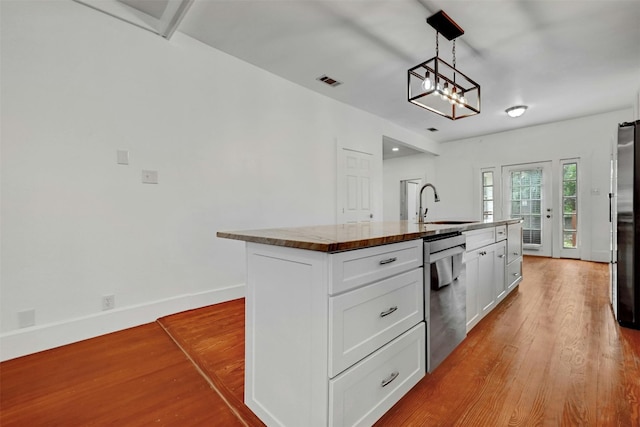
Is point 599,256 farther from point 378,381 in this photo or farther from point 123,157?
point 123,157

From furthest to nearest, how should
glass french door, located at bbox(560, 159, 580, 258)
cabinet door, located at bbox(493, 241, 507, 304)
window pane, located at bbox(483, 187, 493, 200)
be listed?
window pane, located at bbox(483, 187, 493, 200), glass french door, located at bbox(560, 159, 580, 258), cabinet door, located at bbox(493, 241, 507, 304)

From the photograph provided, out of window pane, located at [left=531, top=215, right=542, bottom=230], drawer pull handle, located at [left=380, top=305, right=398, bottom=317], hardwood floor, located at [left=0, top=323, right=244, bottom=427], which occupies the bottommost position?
→ hardwood floor, located at [left=0, top=323, right=244, bottom=427]

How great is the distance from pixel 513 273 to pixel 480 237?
1.33m

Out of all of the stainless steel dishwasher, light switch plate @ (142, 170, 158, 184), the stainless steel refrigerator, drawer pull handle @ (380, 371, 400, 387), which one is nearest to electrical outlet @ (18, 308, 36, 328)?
light switch plate @ (142, 170, 158, 184)

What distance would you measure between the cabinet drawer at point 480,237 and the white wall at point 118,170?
7.11 feet

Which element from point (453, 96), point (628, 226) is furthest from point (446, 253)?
point (628, 226)

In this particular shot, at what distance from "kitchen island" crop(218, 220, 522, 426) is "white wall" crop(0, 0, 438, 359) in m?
1.62

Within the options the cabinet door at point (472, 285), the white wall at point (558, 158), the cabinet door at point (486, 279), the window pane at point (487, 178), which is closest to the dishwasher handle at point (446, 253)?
the cabinet door at point (472, 285)

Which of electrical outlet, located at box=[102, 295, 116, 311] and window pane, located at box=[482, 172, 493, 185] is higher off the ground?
window pane, located at box=[482, 172, 493, 185]

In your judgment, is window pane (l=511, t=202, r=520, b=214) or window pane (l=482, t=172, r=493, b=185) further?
window pane (l=482, t=172, r=493, b=185)

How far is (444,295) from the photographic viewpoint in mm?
1703

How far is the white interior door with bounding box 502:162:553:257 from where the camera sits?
5750 mm

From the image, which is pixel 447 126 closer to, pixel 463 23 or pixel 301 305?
pixel 463 23

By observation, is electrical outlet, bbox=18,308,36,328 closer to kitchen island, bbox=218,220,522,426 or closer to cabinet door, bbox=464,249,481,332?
kitchen island, bbox=218,220,522,426
